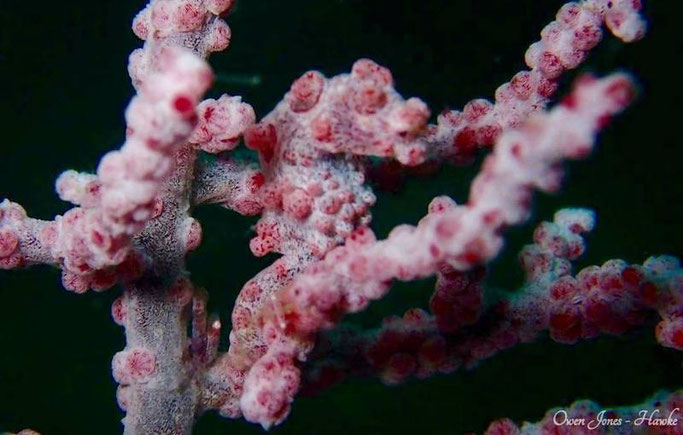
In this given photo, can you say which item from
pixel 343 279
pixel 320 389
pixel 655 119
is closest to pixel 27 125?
pixel 320 389

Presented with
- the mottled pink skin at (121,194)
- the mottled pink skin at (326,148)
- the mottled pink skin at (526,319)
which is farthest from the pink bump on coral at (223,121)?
the mottled pink skin at (526,319)

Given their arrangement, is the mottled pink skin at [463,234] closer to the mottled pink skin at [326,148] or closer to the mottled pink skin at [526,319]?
the mottled pink skin at [326,148]

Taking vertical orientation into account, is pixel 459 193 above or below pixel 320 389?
above

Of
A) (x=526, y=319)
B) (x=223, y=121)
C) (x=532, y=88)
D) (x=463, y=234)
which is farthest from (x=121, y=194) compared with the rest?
(x=526, y=319)

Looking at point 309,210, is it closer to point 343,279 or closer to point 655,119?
point 343,279

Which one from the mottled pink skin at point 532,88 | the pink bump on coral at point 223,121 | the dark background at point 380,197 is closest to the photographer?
the pink bump on coral at point 223,121

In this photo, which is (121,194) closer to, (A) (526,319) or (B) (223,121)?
(B) (223,121)
